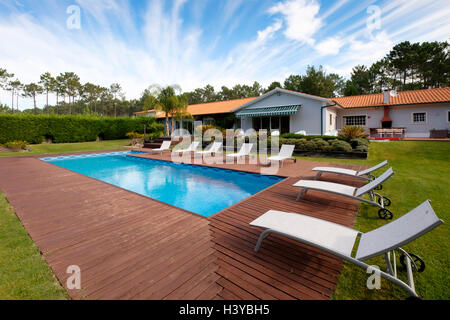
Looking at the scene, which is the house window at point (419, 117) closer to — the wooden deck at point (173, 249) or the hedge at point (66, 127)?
the wooden deck at point (173, 249)

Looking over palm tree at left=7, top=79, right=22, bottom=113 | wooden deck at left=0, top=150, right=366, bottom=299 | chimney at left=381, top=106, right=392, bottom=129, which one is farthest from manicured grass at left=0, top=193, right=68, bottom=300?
palm tree at left=7, top=79, right=22, bottom=113

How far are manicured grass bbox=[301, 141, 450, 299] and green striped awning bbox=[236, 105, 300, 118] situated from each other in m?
9.76

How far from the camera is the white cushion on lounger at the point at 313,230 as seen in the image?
9.62 ft

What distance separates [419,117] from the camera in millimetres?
21344

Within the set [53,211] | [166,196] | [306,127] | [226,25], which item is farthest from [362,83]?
[53,211]

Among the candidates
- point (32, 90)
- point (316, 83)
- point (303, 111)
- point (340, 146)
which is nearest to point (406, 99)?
point (303, 111)

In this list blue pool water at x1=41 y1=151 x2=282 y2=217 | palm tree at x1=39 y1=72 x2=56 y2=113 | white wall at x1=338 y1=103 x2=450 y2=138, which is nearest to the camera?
blue pool water at x1=41 y1=151 x2=282 y2=217

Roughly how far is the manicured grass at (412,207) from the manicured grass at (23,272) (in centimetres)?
353

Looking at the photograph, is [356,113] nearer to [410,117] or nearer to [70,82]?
[410,117]

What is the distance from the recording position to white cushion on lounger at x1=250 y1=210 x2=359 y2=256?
9.62ft

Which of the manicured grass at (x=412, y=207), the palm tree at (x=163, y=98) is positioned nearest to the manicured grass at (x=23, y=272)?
the manicured grass at (x=412, y=207)

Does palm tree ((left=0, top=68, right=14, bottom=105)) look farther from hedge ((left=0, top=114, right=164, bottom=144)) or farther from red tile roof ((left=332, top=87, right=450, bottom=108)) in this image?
red tile roof ((left=332, top=87, right=450, bottom=108))

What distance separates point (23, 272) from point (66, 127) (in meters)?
27.0

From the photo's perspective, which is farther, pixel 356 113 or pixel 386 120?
pixel 356 113
